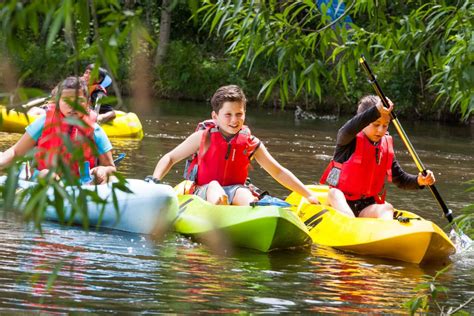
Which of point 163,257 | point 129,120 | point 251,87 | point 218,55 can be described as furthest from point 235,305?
point 218,55

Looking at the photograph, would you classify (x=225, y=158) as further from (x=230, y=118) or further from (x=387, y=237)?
(x=387, y=237)

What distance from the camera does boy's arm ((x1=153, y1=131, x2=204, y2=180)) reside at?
6.41 meters

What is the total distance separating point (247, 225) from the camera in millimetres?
5926

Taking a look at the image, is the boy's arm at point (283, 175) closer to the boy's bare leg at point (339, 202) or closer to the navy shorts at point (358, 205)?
the boy's bare leg at point (339, 202)

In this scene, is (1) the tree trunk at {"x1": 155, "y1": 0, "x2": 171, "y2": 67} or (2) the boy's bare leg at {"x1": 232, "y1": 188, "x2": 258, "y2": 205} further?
(1) the tree trunk at {"x1": 155, "y1": 0, "x2": 171, "y2": 67}

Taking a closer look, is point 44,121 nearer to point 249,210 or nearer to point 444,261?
point 249,210

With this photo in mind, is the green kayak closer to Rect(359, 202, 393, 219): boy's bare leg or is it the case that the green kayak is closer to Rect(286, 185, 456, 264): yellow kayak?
Rect(286, 185, 456, 264): yellow kayak

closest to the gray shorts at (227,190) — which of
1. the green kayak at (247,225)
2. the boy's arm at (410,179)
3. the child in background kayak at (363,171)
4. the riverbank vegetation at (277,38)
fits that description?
the green kayak at (247,225)

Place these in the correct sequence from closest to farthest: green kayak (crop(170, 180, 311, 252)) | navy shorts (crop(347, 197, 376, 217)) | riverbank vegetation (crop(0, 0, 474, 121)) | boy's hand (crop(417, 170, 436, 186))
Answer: riverbank vegetation (crop(0, 0, 474, 121)) → green kayak (crop(170, 180, 311, 252)) → boy's hand (crop(417, 170, 436, 186)) → navy shorts (crop(347, 197, 376, 217))

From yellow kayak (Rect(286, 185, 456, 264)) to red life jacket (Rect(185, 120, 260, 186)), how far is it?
2.06 ft

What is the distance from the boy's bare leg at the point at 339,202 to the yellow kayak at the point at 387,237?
0.06 m

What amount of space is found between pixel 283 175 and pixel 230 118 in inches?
19.4

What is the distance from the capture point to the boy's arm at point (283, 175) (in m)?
6.48

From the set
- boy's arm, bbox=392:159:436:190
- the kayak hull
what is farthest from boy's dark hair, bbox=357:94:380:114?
the kayak hull
